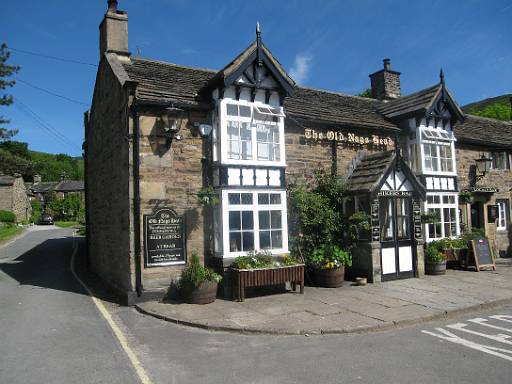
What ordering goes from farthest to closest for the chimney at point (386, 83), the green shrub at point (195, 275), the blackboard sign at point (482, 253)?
the chimney at point (386, 83) → the blackboard sign at point (482, 253) → the green shrub at point (195, 275)

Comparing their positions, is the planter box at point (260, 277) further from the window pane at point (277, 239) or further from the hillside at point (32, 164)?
the hillside at point (32, 164)

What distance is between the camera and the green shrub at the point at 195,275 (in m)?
9.23

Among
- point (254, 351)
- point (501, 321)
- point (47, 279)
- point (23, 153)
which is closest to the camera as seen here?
point (254, 351)

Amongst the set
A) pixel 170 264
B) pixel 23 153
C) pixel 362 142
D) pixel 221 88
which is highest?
pixel 23 153

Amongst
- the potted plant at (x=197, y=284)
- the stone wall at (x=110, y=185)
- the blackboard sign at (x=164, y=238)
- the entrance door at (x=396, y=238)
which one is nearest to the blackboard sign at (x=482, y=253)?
the entrance door at (x=396, y=238)

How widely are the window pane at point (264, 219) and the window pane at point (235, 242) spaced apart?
2.56 feet

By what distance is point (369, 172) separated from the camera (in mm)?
12594

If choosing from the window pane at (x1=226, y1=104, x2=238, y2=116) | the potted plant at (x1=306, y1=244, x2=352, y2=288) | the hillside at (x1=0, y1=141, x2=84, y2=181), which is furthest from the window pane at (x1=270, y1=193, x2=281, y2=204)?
the hillside at (x1=0, y1=141, x2=84, y2=181)

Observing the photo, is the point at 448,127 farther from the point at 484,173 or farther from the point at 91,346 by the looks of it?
the point at 91,346

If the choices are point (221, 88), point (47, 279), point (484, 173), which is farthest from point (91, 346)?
point (484, 173)

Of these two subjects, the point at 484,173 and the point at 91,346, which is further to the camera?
the point at 484,173

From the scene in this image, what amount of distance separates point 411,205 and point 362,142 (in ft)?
8.96

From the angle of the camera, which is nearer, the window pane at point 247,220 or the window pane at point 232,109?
the window pane at point 247,220

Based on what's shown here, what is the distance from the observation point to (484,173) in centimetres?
1670
